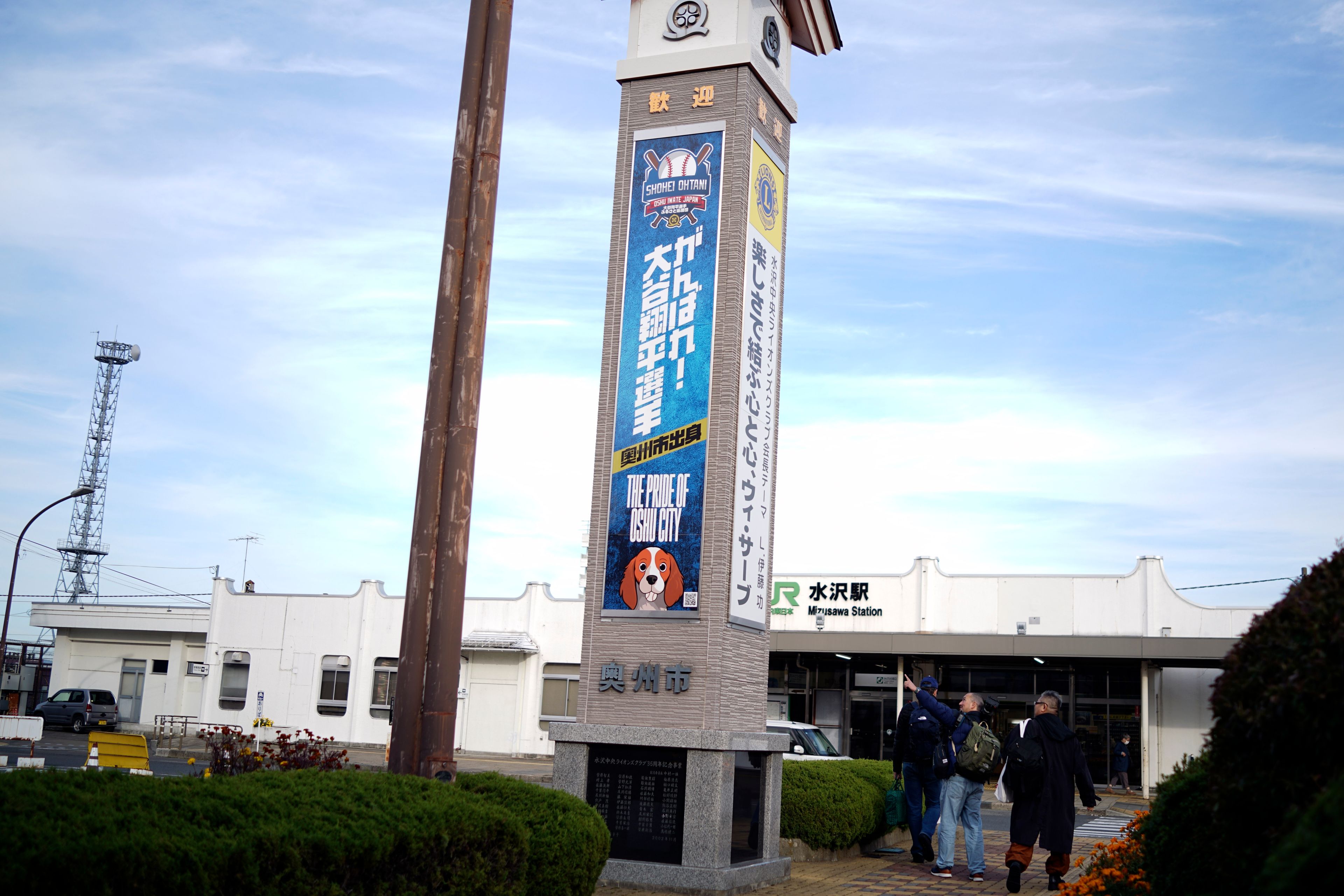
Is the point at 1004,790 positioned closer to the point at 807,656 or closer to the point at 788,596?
the point at 788,596

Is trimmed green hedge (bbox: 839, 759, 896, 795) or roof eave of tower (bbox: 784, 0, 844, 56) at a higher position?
roof eave of tower (bbox: 784, 0, 844, 56)

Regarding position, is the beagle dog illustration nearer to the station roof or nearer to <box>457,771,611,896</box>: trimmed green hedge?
<box>457,771,611,896</box>: trimmed green hedge

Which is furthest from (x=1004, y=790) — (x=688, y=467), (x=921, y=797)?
(x=688, y=467)

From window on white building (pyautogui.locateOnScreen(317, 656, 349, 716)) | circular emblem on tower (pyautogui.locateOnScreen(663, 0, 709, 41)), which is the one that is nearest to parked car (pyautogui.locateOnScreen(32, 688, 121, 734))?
window on white building (pyautogui.locateOnScreen(317, 656, 349, 716))

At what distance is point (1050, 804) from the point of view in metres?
11.7

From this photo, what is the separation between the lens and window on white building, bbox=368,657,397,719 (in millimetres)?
41062

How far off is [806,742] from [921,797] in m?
4.76

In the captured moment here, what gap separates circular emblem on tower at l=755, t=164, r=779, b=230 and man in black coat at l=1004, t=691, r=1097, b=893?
552 cm

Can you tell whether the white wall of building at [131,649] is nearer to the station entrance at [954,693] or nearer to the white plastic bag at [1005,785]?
the station entrance at [954,693]

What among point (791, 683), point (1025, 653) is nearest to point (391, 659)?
point (791, 683)

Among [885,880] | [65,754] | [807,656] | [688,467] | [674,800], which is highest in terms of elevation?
[688,467]

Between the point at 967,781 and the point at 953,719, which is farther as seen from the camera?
the point at 953,719

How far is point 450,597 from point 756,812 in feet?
15.7

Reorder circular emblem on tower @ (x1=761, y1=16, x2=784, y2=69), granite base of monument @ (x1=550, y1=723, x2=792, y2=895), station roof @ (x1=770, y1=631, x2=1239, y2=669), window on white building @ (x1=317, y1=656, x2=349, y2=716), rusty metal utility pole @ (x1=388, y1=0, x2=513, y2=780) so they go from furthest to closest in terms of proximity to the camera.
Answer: window on white building @ (x1=317, y1=656, x2=349, y2=716), station roof @ (x1=770, y1=631, x2=1239, y2=669), circular emblem on tower @ (x1=761, y1=16, x2=784, y2=69), granite base of monument @ (x1=550, y1=723, x2=792, y2=895), rusty metal utility pole @ (x1=388, y1=0, x2=513, y2=780)
